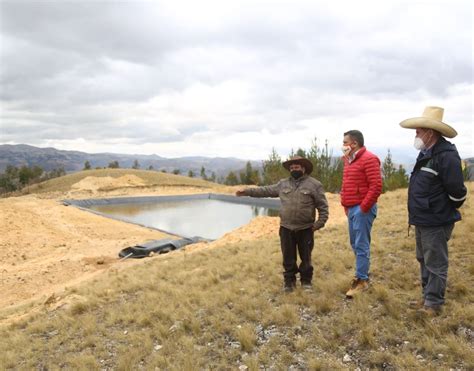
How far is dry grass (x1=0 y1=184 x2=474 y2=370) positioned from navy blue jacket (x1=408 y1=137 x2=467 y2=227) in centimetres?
82

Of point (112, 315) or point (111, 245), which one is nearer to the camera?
point (112, 315)

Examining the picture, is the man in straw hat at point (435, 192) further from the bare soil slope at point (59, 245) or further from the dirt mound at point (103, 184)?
the dirt mound at point (103, 184)

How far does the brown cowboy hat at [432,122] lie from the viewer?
117 inches

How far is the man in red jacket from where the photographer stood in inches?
137

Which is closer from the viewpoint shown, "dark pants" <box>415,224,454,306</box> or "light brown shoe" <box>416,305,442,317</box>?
"dark pants" <box>415,224,454,306</box>

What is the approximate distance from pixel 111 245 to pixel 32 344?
6.94m

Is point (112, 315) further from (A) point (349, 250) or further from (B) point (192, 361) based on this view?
(A) point (349, 250)

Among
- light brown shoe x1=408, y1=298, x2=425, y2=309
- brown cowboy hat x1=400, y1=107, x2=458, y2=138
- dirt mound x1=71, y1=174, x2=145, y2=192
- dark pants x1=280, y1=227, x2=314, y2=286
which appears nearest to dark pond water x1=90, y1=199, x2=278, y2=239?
dirt mound x1=71, y1=174, x2=145, y2=192

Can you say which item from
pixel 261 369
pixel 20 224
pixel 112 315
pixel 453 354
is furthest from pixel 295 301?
pixel 20 224

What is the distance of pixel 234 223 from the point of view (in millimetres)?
16141

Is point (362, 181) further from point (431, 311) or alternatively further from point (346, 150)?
point (431, 311)

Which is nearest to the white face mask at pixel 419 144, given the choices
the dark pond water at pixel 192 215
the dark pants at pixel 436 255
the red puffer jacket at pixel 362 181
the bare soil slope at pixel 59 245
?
the red puffer jacket at pixel 362 181

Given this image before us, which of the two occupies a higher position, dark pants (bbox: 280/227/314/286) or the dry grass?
dark pants (bbox: 280/227/314/286)

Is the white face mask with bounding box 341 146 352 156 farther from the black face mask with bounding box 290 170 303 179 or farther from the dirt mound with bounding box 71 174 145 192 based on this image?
the dirt mound with bounding box 71 174 145 192
